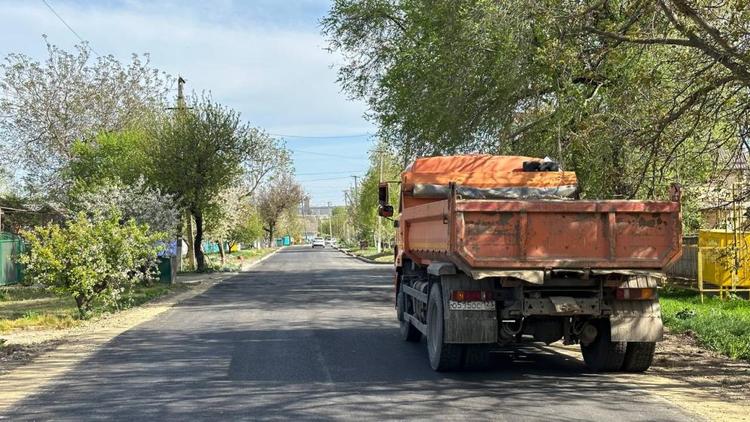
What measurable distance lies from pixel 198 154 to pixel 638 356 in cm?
2684

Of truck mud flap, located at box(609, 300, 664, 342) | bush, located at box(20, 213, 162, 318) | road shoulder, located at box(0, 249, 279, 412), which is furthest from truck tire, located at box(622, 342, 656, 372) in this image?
bush, located at box(20, 213, 162, 318)

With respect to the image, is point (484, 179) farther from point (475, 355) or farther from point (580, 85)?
point (580, 85)

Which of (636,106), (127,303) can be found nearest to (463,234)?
(636,106)

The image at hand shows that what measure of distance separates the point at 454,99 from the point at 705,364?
9413 mm

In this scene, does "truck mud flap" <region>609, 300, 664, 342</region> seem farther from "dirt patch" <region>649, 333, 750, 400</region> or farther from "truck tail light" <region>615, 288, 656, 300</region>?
"dirt patch" <region>649, 333, 750, 400</region>

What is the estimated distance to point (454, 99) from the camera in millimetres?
18250

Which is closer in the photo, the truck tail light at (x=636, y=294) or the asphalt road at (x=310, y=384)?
the asphalt road at (x=310, y=384)

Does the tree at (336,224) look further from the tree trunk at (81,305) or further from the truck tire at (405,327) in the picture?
the truck tire at (405,327)

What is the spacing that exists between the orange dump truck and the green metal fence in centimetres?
2502

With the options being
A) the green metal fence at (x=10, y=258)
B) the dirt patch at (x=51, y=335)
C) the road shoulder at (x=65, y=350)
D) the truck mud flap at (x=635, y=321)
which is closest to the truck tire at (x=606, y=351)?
the truck mud flap at (x=635, y=321)

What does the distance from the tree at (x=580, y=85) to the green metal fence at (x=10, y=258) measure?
51.3ft

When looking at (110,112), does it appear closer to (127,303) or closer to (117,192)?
(117,192)

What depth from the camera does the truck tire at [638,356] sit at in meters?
9.61

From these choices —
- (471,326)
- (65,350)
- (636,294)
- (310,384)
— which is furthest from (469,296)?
(65,350)
